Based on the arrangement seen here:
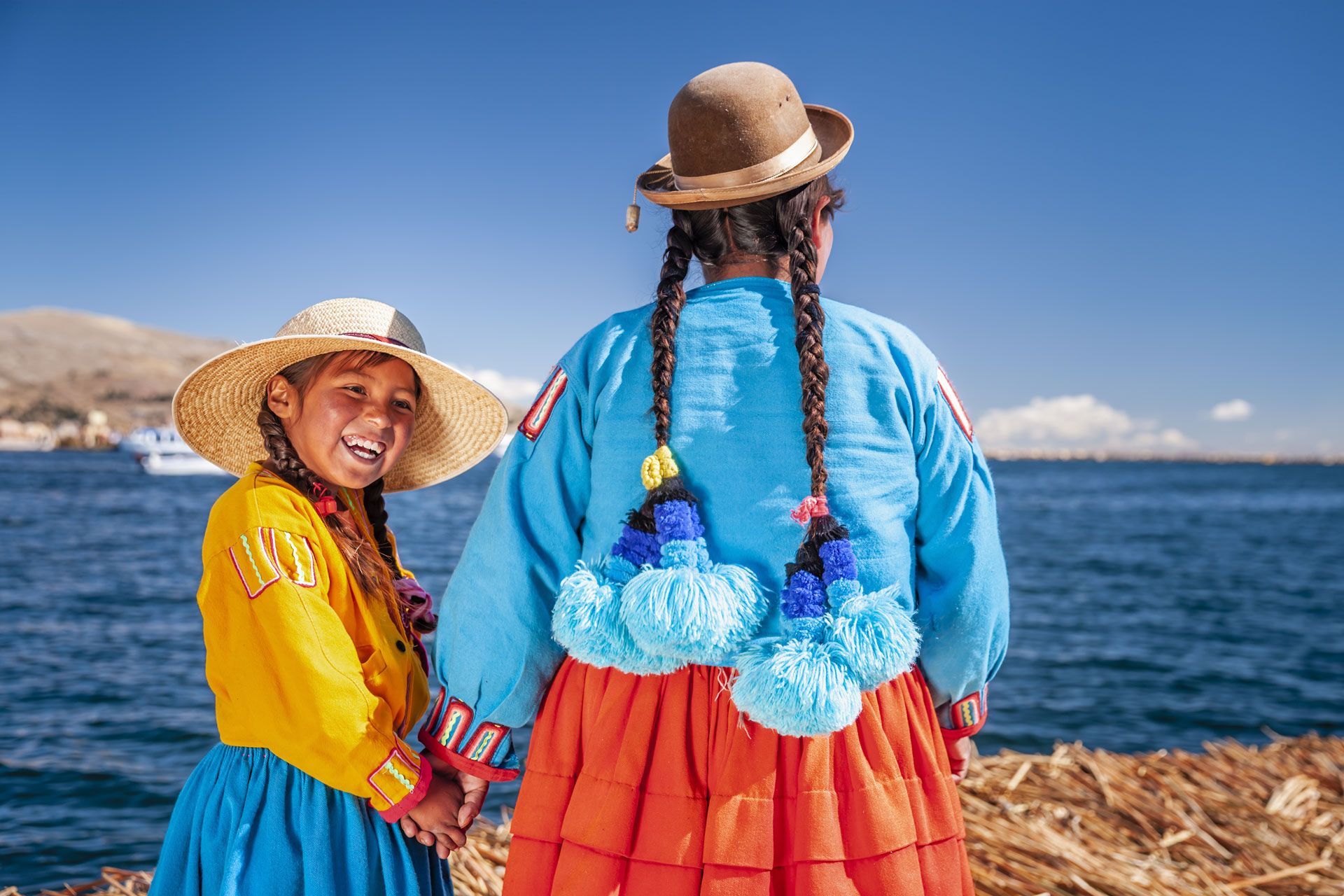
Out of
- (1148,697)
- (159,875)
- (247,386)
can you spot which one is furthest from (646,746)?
(1148,697)

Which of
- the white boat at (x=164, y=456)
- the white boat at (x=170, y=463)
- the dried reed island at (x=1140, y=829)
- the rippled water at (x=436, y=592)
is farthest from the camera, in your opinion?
the white boat at (x=164, y=456)

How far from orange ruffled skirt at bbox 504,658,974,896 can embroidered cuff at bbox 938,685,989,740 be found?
6.0 inches

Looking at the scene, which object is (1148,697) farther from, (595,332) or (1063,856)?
(595,332)

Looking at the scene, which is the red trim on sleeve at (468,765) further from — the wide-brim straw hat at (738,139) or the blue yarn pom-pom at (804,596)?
the wide-brim straw hat at (738,139)

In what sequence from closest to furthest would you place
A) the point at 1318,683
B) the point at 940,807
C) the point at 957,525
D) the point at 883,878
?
the point at 883,878 → the point at 940,807 → the point at 957,525 → the point at 1318,683

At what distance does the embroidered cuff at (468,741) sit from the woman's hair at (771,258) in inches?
27.0

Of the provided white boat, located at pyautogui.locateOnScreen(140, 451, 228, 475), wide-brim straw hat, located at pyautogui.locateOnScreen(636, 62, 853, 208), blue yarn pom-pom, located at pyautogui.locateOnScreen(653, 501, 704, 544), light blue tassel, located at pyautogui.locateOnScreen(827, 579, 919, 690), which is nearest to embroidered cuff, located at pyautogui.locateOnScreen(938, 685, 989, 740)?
light blue tassel, located at pyautogui.locateOnScreen(827, 579, 919, 690)

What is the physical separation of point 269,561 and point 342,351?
1.94 feet

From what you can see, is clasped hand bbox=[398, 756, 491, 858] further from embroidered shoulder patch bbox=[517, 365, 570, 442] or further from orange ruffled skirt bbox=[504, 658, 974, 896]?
embroidered shoulder patch bbox=[517, 365, 570, 442]

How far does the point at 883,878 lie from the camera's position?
1586mm

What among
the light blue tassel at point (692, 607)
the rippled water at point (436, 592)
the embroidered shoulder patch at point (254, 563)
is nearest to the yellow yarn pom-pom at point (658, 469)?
the light blue tassel at point (692, 607)

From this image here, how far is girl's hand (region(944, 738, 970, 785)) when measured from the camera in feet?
6.38

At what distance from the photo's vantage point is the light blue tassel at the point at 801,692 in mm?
Result: 1543

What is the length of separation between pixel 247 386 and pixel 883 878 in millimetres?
1861
